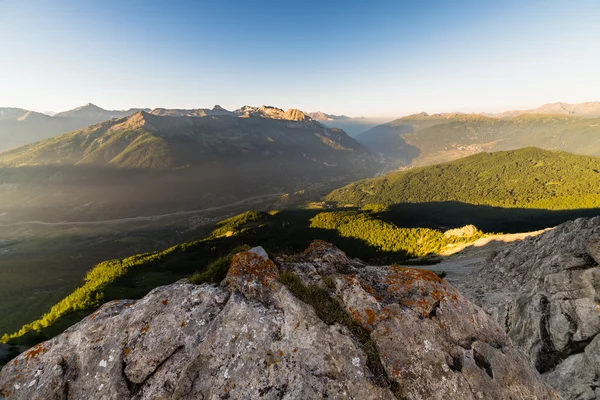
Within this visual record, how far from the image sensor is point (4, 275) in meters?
138

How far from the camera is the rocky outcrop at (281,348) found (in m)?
10.2

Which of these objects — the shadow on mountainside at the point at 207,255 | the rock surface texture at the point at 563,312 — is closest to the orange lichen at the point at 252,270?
the shadow on mountainside at the point at 207,255

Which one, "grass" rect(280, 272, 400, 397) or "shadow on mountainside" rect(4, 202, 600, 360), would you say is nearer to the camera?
"grass" rect(280, 272, 400, 397)

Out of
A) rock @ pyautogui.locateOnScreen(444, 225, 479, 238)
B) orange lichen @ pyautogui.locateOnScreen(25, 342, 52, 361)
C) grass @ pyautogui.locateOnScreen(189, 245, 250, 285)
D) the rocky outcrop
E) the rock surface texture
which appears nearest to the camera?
the rocky outcrop

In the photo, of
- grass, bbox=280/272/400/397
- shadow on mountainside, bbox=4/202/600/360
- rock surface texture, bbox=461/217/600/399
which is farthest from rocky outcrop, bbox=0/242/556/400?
rock surface texture, bbox=461/217/600/399

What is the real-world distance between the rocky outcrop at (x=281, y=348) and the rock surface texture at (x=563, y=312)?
12498mm

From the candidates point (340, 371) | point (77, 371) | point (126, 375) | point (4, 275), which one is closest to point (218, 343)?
point (126, 375)

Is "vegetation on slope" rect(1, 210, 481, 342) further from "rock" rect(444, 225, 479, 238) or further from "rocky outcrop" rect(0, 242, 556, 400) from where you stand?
"rocky outcrop" rect(0, 242, 556, 400)

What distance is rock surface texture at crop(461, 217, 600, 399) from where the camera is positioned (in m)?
19.8

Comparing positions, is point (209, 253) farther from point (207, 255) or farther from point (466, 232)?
point (466, 232)

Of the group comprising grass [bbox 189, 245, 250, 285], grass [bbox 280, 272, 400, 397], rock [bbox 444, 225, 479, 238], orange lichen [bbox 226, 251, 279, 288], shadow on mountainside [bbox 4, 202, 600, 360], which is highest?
orange lichen [bbox 226, 251, 279, 288]

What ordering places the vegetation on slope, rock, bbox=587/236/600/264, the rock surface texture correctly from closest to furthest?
the rock surface texture, rock, bbox=587/236/600/264, the vegetation on slope

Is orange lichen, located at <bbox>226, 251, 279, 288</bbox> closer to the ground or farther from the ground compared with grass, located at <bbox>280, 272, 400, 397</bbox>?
farther from the ground

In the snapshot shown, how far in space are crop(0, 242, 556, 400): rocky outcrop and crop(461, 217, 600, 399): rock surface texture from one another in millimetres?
12498
